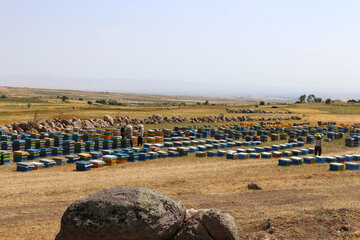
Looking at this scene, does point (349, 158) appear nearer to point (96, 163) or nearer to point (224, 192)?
point (224, 192)

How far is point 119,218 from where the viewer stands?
7.59 meters

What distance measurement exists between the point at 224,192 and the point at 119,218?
8363mm

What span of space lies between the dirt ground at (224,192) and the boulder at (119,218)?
3078 mm

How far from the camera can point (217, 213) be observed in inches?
321

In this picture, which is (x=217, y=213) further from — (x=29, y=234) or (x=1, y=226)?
(x=1, y=226)

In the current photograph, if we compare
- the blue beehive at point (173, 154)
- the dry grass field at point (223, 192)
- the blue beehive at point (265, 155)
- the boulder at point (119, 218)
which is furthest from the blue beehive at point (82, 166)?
the boulder at point (119, 218)

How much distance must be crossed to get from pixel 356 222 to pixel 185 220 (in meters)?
5.32

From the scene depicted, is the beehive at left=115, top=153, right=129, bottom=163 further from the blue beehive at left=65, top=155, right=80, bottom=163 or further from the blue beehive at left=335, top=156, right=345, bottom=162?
the blue beehive at left=335, top=156, right=345, bottom=162

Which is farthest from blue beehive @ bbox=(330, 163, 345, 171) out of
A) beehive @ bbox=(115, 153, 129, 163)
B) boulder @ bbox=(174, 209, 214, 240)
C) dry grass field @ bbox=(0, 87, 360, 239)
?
boulder @ bbox=(174, 209, 214, 240)

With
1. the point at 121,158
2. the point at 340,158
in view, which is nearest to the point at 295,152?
the point at 340,158

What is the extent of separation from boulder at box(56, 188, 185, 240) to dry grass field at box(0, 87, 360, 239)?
3074 mm

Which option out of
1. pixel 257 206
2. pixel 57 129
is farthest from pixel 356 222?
pixel 57 129

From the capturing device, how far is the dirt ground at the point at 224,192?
34.3ft

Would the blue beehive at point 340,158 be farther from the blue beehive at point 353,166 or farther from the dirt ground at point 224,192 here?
the blue beehive at point 353,166
